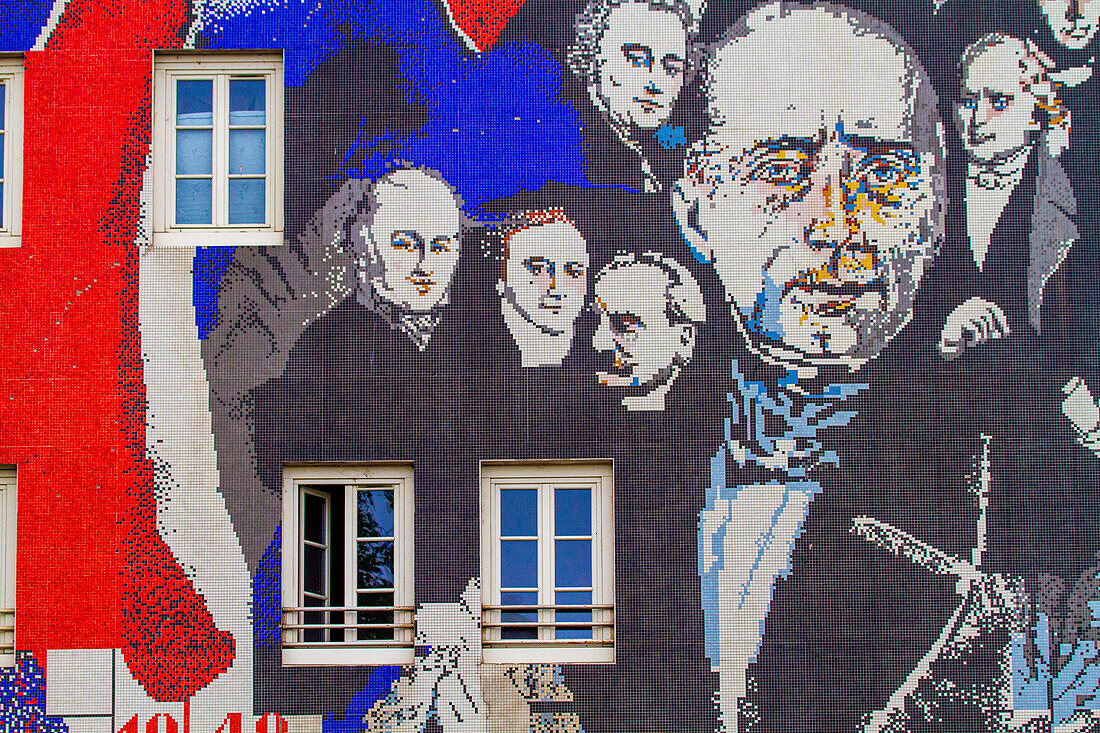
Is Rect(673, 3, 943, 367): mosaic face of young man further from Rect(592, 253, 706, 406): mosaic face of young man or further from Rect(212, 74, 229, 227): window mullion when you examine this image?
Rect(212, 74, 229, 227): window mullion

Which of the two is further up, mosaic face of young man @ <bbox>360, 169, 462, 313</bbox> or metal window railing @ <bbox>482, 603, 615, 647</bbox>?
mosaic face of young man @ <bbox>360, 169, 462, 313</bbox>

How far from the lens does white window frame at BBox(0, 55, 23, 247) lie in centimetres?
893

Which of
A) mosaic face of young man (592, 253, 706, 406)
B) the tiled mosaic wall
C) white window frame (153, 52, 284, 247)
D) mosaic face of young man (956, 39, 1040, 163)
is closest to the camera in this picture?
the tiled mosaic wall

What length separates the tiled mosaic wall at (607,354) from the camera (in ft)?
27.6

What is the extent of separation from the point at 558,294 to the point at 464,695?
10.0ft

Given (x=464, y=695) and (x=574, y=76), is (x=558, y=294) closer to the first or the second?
(x=574, y=76)

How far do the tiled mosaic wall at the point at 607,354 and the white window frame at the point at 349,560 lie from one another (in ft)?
0.50

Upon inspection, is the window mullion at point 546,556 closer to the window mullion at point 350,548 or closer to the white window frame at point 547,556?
the white window frame at point 547,556

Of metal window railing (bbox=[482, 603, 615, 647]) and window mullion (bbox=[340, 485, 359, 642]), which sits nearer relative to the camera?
metal window railing (bbox=[482, 603, 615, 647])

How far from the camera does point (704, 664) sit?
27.7ft

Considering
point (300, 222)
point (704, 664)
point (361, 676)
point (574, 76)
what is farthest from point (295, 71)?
point (704, 664)

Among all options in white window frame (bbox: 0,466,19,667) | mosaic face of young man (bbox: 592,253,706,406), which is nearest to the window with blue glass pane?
white window frame (bbox: 0,466,19,667)

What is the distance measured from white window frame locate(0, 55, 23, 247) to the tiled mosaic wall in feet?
0.67

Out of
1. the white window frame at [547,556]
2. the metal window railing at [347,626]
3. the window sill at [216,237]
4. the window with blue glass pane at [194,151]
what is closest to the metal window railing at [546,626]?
the white window frame at [547,556]
